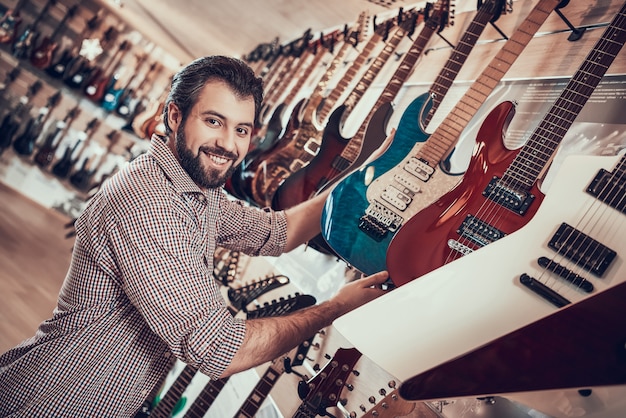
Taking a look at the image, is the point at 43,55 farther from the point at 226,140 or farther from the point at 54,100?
the point at 226,140

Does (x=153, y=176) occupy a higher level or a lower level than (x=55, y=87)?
higher

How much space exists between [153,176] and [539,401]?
1267mm

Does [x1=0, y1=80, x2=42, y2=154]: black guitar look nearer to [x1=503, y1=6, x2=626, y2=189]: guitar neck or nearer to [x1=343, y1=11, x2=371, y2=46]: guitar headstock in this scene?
[x1=343, y1=11, x2=371, y2=46]: guitar headstock

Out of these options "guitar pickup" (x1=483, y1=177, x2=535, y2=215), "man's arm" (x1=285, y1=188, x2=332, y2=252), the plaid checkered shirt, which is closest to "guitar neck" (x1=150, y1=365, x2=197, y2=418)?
the plaid checkered shirt

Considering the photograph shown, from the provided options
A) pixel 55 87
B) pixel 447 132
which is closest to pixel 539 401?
pixel 447 132

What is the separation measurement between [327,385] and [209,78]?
1172 mm

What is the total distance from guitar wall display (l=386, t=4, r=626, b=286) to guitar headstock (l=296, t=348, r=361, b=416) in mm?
494

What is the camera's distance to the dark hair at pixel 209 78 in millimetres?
1803

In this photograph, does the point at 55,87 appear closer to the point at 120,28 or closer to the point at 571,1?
the point at 120,28

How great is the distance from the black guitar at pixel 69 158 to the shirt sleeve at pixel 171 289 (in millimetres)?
6593

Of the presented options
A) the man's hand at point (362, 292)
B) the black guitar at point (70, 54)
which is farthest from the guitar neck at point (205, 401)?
the black guitar at point (70, 54)

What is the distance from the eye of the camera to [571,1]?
195 cm

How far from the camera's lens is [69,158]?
7.39 meters

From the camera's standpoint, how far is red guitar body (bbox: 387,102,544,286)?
1381 mm
